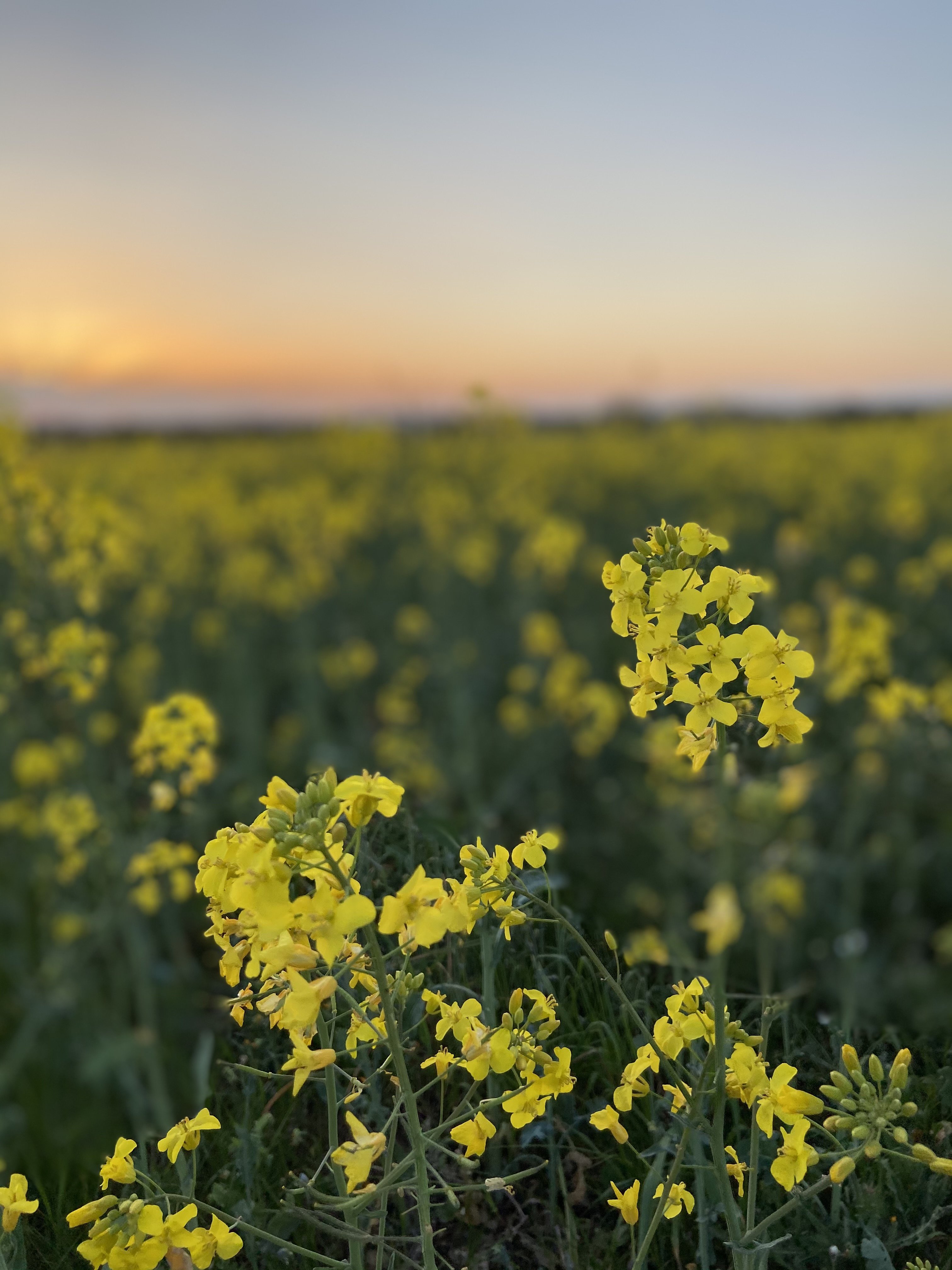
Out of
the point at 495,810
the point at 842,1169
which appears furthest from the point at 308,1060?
the point at 495,810

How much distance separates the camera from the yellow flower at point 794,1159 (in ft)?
3.86

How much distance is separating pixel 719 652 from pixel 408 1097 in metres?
0.59

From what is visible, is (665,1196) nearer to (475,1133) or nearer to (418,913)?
(475,1133)

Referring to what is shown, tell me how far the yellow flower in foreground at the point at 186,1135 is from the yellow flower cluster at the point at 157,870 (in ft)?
5.63

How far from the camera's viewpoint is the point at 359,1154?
100 cm

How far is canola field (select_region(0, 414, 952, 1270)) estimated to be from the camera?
4.53 ft

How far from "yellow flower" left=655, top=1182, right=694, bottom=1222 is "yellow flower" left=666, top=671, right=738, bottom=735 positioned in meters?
0.56

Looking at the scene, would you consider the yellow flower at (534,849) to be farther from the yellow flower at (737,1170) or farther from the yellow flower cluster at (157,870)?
the yellow flower cluster at (157,870)

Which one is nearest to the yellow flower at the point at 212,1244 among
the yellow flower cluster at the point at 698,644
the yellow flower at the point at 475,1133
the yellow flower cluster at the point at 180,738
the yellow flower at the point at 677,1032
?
the yellow flower at the point at 475,1133

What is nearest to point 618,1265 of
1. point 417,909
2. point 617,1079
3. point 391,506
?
point 617,1079

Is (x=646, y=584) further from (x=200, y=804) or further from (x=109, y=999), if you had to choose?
(x=109, y=999)

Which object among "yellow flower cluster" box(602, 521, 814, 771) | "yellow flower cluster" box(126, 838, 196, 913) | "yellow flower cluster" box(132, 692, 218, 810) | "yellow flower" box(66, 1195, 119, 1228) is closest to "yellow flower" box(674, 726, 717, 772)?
"yellow flower cluster" box(602, 521, 814, 771)

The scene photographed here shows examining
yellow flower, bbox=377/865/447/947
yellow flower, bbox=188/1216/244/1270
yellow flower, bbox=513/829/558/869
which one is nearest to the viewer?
yellow flower, bbox=377/865/447/947

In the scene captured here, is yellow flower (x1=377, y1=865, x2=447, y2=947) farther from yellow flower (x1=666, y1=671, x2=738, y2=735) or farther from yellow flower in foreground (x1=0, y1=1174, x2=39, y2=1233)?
yellow flower in foreground (x1=0, y1=1174, x2=39, y2=1233)
